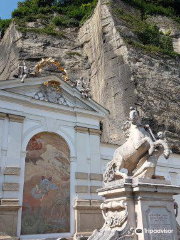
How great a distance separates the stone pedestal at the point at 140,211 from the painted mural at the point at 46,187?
5781 mm

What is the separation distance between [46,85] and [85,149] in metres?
3.70

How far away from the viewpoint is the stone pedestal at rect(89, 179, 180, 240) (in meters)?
5.39

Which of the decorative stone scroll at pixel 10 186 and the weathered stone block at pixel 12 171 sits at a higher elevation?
the weathered stone block at pixel 12 171

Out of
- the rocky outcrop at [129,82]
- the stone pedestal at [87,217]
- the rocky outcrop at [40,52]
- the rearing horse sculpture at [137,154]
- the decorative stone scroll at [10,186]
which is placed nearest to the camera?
the rearing horse sculpture at [137,154]

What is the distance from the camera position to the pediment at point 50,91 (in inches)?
499

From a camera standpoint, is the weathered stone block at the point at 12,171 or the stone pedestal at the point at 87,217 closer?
the weathered stone block at the point at 12,171

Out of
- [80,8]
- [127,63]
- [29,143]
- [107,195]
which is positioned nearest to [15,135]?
[29,143]

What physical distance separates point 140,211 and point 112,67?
1792cm

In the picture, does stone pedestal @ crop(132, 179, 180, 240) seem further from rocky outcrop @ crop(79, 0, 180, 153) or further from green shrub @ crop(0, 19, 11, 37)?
green shrub @ crop(0, 19, 11, 37)

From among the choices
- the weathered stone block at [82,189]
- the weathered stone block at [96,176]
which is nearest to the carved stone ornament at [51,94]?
the weathered stone block at [96,176]

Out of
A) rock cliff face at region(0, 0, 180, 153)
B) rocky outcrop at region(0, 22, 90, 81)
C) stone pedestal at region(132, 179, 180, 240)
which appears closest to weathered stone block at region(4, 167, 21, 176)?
stone pedestal at region(132, 179, 180, 240)

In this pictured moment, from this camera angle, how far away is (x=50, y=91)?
13.7m

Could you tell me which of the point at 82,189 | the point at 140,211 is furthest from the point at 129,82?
the point at 140,211

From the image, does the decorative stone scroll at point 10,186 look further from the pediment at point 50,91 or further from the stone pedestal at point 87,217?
the pediment at point 50,91
